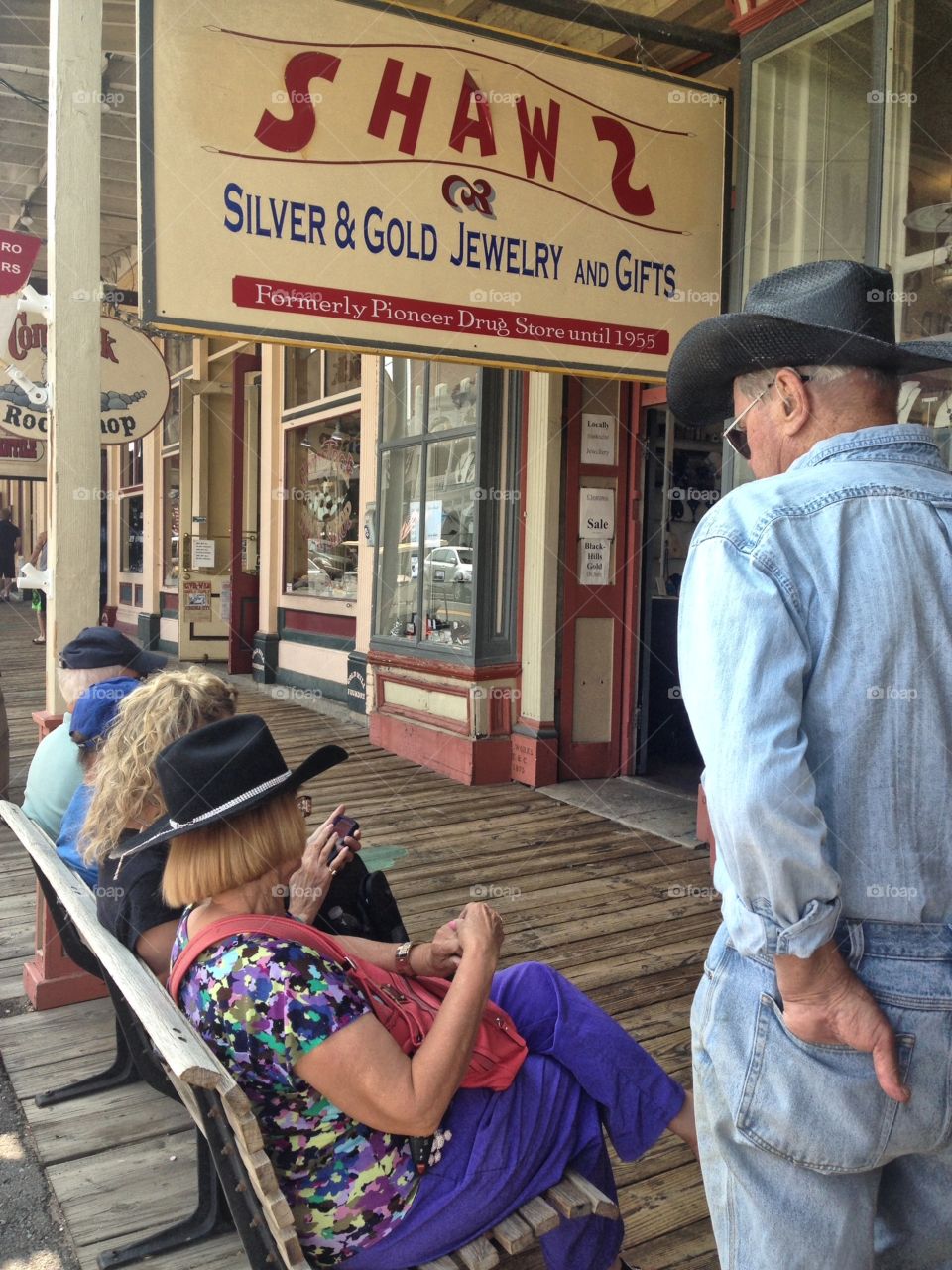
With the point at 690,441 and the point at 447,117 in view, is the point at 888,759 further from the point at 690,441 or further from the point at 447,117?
the point at 690,441

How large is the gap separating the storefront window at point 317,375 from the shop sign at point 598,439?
281cm

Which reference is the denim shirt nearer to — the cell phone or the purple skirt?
the purple skirt

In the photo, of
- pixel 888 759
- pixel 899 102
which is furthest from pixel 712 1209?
pixel 899 102

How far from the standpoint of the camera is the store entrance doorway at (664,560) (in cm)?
614

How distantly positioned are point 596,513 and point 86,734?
386 centimetres

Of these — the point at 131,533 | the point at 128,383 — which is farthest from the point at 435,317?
the point at 131,533

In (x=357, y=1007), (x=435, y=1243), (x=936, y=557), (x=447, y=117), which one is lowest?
(x=435, y=1243)

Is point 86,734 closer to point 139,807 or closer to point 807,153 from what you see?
point 139,807

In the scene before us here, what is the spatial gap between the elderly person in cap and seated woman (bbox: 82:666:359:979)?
0.78 meters

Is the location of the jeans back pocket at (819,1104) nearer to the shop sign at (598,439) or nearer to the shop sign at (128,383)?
the shop sign at (598,439)

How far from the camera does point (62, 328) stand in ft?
9.36

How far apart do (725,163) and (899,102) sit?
27.1 inches

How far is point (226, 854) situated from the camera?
159 centimetres

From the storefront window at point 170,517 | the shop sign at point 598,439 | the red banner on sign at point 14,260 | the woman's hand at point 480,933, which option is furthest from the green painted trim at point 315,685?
the woman's hand at point 480,933
